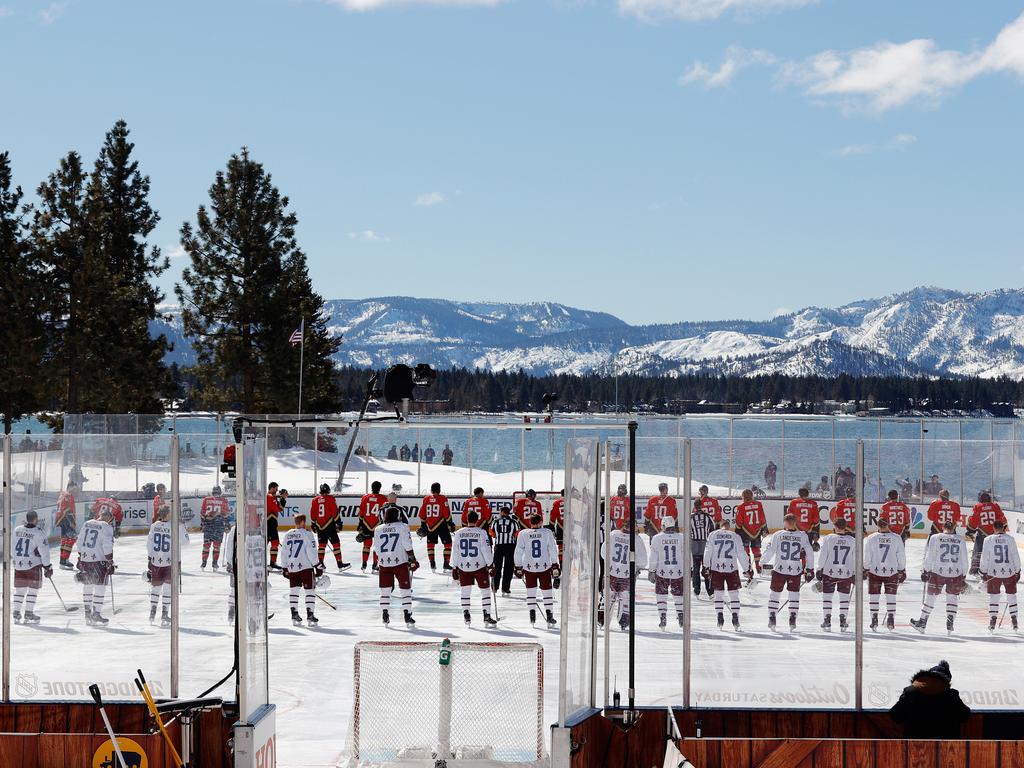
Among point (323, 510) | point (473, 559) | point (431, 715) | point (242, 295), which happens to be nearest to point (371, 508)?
point (323, 510)

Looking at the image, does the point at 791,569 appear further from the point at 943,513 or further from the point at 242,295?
the point at 242,295

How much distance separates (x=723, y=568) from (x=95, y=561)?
4.60 meters

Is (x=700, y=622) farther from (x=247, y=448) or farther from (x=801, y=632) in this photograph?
(x=247, y=448)

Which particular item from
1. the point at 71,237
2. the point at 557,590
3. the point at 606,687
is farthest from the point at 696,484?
the point at 71,237

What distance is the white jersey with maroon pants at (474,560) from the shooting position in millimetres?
15469

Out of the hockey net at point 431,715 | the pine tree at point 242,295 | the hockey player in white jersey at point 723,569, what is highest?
the pine tree at point 242,295

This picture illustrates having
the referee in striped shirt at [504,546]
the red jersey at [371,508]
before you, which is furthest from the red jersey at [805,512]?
the red jersey at [371,508]

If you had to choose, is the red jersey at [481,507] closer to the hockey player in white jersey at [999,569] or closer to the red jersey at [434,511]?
the red jersey at [434,511]

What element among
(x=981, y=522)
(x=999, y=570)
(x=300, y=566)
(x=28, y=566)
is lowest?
(x=300, y=566)

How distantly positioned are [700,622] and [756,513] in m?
2.11

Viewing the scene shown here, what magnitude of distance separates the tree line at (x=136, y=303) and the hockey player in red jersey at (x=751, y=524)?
35.2 meters

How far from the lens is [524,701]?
375 inches

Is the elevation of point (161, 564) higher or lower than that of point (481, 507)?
higher

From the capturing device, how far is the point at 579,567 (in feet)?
22.9
